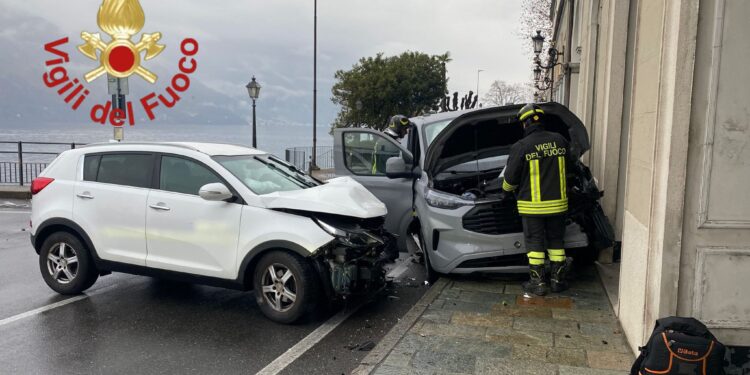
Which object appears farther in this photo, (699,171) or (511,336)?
(511,336)

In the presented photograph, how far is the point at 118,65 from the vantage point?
16.4 metres

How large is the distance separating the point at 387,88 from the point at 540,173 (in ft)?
106

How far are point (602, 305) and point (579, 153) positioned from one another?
1703 mm

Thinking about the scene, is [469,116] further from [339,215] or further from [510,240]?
[339,215]

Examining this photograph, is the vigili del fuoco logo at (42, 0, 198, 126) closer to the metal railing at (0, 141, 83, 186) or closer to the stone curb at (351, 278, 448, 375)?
the metal railing at (0, 141, 83, 186)

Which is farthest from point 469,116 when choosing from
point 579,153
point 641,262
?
point 641,262

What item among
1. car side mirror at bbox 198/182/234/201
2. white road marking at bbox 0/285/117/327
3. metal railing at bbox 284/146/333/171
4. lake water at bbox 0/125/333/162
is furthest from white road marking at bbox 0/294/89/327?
metal railing at bbox 284/146/333/171

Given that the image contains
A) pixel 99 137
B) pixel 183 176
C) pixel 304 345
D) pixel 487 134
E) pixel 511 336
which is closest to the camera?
pixel 511 336

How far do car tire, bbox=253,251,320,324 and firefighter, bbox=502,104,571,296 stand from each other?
217 centimetres

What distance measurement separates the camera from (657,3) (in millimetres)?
3764

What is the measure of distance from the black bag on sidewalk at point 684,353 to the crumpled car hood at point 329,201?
9.04 feet

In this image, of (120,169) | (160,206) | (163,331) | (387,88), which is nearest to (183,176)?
(160,206)

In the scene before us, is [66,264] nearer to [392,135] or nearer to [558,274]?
[392,135]

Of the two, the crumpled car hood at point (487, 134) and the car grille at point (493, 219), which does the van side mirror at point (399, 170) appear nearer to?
the crumpled car hood at point (487, 134)
